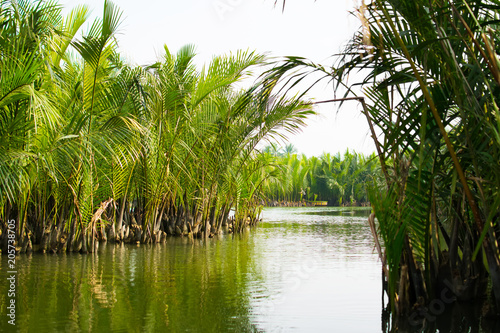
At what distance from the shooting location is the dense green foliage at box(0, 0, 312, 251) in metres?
5.56

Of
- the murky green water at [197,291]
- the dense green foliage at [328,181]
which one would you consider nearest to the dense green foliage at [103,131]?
the murky green water at [197,291]

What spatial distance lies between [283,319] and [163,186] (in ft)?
17.1

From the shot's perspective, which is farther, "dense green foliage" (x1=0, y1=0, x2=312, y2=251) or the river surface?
"dense green foliage" (x1=0, y1=0, x2=312, y2=251)

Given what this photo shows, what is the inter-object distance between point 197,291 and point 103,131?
251 cm

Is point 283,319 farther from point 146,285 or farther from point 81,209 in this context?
point 81,209

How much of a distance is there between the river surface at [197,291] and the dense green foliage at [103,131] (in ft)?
2.64

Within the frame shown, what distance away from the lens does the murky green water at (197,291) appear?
3.71m

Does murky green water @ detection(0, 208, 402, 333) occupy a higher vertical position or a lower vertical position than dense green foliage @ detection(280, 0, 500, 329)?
lower

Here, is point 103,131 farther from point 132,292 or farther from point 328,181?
point 328,181

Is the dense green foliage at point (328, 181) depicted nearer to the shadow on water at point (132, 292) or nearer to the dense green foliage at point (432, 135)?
the shadow on water at point (132, 292)

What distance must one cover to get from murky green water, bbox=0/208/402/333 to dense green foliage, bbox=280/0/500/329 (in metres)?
0.71

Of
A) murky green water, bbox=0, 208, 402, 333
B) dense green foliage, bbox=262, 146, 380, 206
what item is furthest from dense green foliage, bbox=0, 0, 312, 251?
dense green foliage, bbox=262, 146, 380, 206

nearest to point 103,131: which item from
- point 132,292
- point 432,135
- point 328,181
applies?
point 132,292

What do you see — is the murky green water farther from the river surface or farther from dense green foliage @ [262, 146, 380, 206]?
dense green foliage @ [262, 146, 380, 206]
